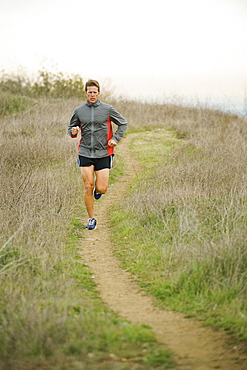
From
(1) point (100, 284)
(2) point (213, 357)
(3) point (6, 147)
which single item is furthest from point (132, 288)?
(3) point (6, 147)

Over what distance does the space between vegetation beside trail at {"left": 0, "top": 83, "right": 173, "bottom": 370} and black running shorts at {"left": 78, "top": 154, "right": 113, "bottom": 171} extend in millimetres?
793

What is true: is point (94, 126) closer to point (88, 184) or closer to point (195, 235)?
point (88, 184)

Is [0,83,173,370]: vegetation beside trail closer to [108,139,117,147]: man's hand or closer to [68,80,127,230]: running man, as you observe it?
[68,80,127,230]: running man

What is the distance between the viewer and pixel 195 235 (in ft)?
17.7

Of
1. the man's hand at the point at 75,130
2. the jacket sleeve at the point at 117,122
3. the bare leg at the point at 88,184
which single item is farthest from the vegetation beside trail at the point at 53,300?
the jacket sleeve at the point at 117,122

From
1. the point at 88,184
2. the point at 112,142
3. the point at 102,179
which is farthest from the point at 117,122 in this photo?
the point at 88,184

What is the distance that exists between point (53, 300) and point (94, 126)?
3.29 m

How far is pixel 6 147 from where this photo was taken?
35.3ft

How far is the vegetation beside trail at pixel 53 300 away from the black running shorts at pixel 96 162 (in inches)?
31.2

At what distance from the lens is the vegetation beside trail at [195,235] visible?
4.20m

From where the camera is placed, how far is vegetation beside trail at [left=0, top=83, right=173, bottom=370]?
3150 mm

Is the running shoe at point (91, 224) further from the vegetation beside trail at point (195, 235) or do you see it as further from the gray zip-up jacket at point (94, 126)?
the gray zip-up jacket at point (94, 126)

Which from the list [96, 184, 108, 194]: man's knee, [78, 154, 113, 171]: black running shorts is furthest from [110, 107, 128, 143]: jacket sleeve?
[96, 184, 108, 194]: man's knee

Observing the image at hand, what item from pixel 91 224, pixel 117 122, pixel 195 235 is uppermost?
pixel 117 122
